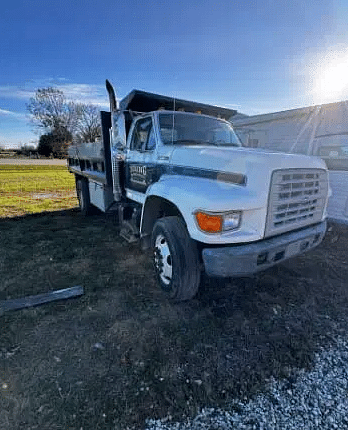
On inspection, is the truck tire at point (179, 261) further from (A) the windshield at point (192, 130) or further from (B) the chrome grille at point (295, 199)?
(A) the windshield at point (192, 130)

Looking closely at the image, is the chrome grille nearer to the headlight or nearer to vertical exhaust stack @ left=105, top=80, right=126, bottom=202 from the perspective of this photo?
the headlight

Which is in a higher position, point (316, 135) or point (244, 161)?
point (316, 135)

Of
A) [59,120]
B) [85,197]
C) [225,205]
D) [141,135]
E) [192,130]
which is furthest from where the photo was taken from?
[59,120]

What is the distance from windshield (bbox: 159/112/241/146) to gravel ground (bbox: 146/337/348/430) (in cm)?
313

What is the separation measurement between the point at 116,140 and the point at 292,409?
4.56 metres

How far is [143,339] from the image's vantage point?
2.66m

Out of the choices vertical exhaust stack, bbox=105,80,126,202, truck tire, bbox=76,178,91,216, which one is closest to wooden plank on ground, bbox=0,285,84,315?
vertical exhaust stack, bbox=105,80,126,202

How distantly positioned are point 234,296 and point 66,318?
2098mm

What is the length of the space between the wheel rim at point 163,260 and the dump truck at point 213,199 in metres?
0.01

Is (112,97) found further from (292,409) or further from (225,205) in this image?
(292,409)

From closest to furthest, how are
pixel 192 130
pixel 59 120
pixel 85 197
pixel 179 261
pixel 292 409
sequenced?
pixel 292 409
pixel 179 261
pixel 192 130
pixel 85 197
pixel 59 120

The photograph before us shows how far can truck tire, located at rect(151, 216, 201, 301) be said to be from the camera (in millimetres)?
2963

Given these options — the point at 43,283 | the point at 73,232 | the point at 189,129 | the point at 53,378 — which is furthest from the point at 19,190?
the point at 53,378

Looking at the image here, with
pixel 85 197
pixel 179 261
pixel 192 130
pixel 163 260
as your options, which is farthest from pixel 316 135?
pixel 179 261
